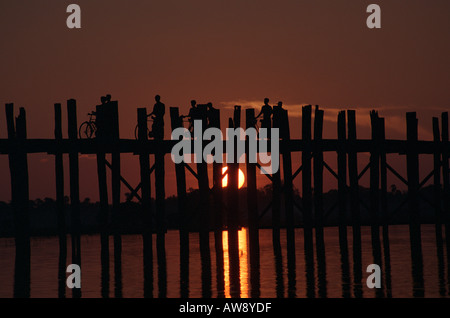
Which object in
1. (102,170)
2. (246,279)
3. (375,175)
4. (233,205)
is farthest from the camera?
(375,175)

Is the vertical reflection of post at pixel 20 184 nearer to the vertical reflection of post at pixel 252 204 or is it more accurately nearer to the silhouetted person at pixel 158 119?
the silhouetted person at pixel 158 119

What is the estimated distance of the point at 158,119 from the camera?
82.8ft

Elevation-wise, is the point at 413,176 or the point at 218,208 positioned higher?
the point at 413,176

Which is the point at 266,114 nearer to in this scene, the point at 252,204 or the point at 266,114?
the point at 266,114

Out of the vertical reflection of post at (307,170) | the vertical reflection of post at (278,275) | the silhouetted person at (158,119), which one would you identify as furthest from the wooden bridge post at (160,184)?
the vertical reflection of post at (307,170)

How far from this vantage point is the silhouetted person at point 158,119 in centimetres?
2520

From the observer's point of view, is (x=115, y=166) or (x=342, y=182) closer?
(x=115, y=166)

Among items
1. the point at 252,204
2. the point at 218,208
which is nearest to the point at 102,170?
the point at 218,208

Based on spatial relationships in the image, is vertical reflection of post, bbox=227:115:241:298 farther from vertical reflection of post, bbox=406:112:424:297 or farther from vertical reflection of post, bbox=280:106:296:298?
vertical reflection of post, bbox=406:112:424:297

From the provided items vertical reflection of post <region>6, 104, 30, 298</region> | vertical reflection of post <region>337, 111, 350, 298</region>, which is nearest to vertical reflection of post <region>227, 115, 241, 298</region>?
vertical reflection of post <region>337, 111, 350, 298</region>

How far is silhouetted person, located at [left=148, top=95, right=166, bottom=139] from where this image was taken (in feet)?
82.7
